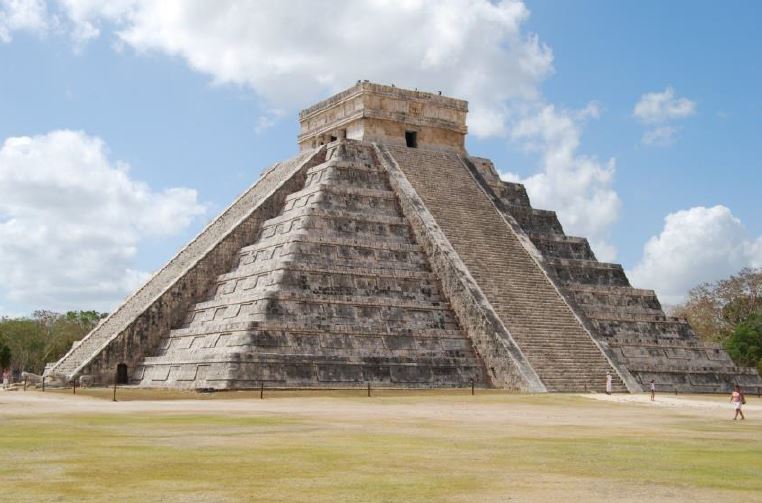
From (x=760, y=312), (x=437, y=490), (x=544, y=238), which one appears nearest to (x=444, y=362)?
(x=544, y=238)

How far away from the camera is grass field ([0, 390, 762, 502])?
9.52 metres

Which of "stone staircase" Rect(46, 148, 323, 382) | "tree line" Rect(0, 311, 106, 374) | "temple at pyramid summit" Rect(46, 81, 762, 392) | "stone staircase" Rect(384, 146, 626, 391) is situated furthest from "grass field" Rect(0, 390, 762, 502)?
"tree line" Rect(0, 311, 106, 374)

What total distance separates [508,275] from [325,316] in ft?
22.9

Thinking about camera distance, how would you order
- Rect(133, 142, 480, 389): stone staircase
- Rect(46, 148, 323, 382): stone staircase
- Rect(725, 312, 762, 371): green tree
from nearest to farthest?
Rect(133, 142, 480, 389): stone staircase → Rect(46, 148, 323, 382): stone staircase → Rect(725, 312, 762, 371): green tree

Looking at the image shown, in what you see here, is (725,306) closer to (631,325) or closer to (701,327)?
(701,327)

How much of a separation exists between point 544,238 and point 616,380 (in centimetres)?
882

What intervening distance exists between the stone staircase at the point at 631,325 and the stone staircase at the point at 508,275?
2.82 feet

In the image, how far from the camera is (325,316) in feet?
95.4

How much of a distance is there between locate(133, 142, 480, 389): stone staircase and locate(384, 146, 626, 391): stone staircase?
158cm

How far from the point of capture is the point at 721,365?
34.2 m

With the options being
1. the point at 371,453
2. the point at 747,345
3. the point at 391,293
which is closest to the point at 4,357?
the point at 391,293

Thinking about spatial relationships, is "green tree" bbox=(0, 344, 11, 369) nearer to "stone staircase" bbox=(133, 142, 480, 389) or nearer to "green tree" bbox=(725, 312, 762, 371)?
"stone staircase" bbox=(133, 142, 480, 389)

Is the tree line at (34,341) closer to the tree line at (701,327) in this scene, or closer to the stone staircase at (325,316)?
the tree line at (701,327)

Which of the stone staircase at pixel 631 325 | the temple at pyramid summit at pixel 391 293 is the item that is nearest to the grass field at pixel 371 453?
the temple at pyramid summit at pixel 391 293
